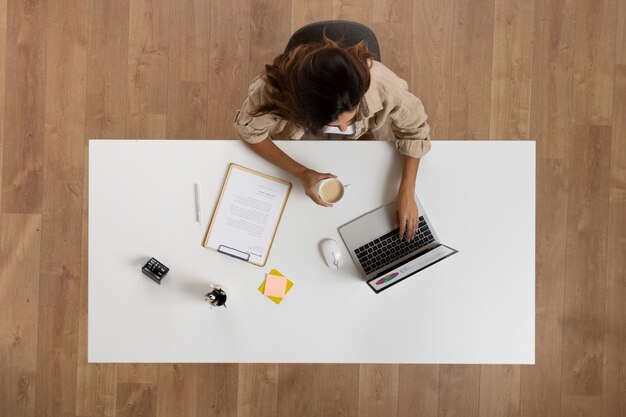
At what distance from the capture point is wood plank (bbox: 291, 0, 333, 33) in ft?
6.90

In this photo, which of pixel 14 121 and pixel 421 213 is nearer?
pixel 421 213

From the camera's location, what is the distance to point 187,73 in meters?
2.12

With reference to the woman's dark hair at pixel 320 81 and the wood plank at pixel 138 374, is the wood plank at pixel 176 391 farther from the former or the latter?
the woman's dark hair at pixel 320 81

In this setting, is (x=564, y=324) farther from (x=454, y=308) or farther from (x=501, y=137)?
(x=454, y=308)

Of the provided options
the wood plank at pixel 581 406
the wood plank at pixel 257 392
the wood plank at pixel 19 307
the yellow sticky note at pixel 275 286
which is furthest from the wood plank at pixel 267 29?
the wood plank at pixel 581 406

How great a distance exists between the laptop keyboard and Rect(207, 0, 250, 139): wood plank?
98 centimetres

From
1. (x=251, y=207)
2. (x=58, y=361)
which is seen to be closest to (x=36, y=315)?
(x=58, y=361)

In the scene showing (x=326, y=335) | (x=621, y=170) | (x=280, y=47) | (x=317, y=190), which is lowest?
(x=326, y=335)

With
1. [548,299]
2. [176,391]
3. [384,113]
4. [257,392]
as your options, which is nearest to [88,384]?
[176,391]

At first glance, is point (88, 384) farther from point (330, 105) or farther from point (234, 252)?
point (330, 105)

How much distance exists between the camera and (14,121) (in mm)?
2121

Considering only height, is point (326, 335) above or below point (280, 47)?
below

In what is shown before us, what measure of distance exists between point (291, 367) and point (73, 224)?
1.13 meters

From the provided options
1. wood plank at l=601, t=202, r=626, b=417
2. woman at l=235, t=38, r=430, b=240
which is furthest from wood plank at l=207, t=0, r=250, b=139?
wood plank at l=601, t=202, r=626, b=417
